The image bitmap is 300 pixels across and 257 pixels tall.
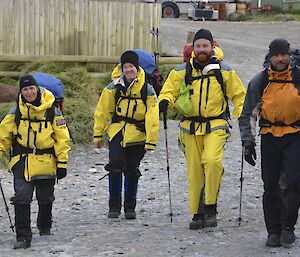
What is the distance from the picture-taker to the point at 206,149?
807 cm

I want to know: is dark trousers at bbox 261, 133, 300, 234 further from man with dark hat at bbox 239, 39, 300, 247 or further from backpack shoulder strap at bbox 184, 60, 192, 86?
backpack shoulder strap at bbox 184, 60, 192, 86

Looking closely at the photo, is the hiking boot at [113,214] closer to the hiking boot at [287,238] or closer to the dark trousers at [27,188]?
the dark trousers at [27,188]

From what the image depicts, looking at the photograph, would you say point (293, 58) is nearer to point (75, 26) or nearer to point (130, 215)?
point (130, 215)

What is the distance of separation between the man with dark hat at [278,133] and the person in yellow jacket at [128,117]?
4.97 feet

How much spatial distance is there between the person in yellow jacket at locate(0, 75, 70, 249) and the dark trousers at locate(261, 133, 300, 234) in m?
2.01

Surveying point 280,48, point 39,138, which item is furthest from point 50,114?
point 280,48

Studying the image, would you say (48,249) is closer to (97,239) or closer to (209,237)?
(97,239)

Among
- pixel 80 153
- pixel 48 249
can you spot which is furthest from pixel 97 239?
pixel 80 153

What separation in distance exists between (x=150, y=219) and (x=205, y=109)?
1.65 m

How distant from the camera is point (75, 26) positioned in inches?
731

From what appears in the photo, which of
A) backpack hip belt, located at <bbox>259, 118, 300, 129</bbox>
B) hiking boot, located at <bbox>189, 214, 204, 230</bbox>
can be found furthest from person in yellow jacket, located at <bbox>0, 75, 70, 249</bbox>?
backpack hip belt, located at <bbox>259, 118, 300, 129</bbox>

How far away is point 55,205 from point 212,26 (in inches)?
1068

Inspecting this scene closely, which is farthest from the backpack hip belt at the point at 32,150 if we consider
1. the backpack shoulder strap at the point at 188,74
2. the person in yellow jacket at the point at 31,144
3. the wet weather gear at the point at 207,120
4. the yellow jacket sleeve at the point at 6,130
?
the backpack shoulder strap at the point at 188,74

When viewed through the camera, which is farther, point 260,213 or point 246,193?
point 246,193
